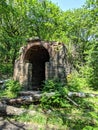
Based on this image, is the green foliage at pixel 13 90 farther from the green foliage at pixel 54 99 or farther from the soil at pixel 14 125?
the soil at pixel 14 125

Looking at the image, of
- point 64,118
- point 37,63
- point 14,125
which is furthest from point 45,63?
point 14,125

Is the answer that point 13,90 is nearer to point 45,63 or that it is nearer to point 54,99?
point 45,63

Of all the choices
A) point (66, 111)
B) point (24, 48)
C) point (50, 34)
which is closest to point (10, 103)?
point (66, 111)

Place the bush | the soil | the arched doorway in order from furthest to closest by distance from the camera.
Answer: the arched doorway
the bush
the soil

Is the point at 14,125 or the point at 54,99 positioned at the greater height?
the point at 54,99

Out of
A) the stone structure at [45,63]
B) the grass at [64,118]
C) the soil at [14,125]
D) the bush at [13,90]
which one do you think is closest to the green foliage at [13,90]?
the bush at [13,90]

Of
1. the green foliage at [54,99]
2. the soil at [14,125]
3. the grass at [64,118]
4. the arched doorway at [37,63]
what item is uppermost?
the arched doorway at [37,63]

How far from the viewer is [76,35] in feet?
104

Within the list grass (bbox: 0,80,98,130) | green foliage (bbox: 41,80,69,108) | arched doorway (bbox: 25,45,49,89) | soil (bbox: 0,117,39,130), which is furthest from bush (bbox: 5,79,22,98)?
soil (bbox: 0,117,39,130)

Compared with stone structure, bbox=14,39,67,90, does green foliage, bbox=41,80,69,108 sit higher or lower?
lower

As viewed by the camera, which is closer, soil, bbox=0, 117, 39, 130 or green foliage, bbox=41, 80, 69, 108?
soil, bbox=0, 117, 39, 130

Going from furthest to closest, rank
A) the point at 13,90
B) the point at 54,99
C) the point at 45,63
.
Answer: the point at 45,63 < the point at 13,90 < the point at 54,99

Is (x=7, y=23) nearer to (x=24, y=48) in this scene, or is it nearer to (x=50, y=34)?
(x=50, y=34)

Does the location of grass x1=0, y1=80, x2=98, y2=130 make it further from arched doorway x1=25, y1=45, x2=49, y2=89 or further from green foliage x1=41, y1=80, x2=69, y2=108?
arched doorway x1=25, y1=45, x2=49, y2=89
